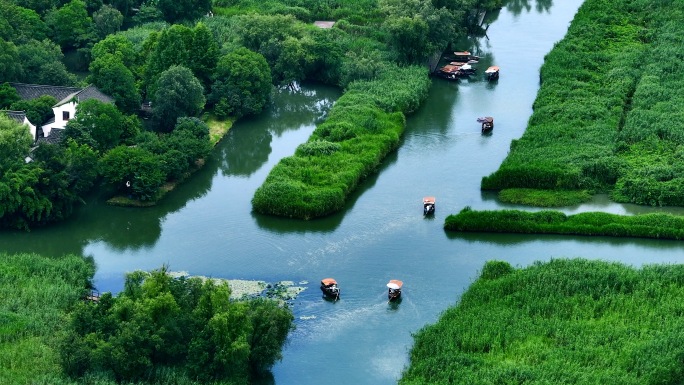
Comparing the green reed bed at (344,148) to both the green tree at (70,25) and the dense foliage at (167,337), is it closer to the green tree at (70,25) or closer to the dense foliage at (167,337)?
the dense foliage at (167,337)

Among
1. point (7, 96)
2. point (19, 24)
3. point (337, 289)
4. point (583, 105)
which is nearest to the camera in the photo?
point (337, 289)

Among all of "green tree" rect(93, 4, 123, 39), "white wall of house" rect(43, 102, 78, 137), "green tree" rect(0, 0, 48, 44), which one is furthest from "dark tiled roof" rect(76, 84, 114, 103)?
"green tree" rect(93, 4, 123, 39)

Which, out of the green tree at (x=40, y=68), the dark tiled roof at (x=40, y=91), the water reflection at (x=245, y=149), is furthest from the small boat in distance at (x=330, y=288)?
the green tree at (x=40, y=68)

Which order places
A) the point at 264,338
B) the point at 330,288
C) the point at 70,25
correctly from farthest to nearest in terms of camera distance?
1. the point at 70,25
2. the point at 330,288
3. the point at 264,338

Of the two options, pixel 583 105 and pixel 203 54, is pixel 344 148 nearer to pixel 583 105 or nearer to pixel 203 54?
pixel 203 54

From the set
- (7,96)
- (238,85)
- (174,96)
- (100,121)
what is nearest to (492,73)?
(238,85)

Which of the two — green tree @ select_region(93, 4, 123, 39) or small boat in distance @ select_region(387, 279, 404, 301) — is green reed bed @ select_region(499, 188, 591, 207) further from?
green tree @ select_region(93, 4, 123, 39)

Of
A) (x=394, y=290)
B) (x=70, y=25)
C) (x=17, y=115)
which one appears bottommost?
(x=394, y=290)

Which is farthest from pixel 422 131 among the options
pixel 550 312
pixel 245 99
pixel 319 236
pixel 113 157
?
pixel 550 312
